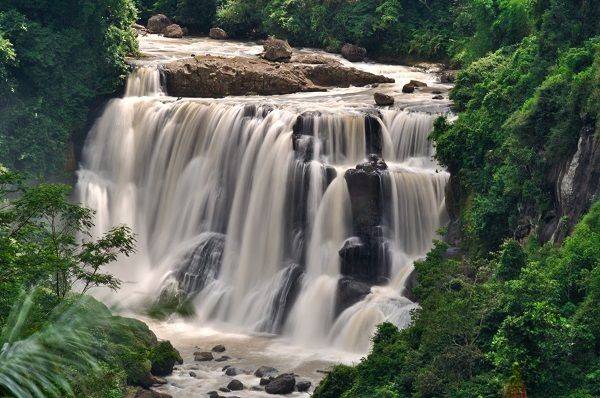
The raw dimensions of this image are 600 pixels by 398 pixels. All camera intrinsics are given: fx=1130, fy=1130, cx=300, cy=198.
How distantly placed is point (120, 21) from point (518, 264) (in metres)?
27.8

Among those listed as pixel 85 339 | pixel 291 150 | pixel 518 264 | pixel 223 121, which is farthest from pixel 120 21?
pixel 85 339

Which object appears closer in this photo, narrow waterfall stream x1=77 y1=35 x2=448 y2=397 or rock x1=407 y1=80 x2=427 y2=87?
narrow waterfall stream x1=77 y1=35 x2=448 y2=397

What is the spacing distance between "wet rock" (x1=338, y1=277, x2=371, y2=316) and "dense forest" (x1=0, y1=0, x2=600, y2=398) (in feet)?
10.3

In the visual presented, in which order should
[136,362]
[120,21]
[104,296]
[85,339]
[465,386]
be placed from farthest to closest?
[120,21] < [104,296] < [136,362] < [465,386] < [85,339]

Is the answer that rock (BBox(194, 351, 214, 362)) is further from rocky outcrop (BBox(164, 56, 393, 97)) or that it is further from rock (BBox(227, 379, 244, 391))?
rocky outcrop (BBox(164, 56, 393, 97))

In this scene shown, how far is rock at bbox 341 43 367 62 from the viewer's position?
54.9 metres

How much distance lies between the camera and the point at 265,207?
132 ft

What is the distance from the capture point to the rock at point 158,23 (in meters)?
60.7

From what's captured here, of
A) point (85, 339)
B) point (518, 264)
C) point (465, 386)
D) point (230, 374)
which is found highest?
point (85, 339)

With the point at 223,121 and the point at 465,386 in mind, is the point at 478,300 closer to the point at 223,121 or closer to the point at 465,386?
the point at 465,386

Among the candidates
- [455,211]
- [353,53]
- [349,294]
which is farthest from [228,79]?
[349,294]

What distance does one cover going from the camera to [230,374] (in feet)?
106

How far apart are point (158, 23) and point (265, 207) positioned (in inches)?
933

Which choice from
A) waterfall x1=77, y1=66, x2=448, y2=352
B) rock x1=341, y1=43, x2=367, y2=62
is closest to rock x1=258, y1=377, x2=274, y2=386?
waterfall x1=77, y1=66, x2=448, y2=352
